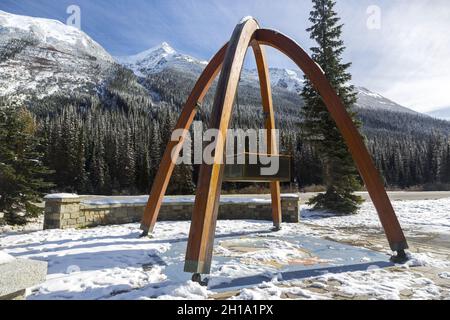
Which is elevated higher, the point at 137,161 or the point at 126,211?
the point at 137,161

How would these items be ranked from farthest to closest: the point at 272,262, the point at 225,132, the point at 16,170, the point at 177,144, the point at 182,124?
the point at 16,170, the point at 177,144, the point at 182,124, the point at 272,262, the point at 225,132

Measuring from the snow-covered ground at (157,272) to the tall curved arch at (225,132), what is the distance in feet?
1.75

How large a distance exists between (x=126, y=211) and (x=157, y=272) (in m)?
6.32

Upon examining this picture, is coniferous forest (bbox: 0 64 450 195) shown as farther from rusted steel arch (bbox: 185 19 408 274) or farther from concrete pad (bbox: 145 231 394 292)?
rusted steel arch (bbox: 185 19 408 274)

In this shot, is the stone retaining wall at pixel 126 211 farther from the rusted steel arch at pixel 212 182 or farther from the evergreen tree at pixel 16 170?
the rusted steel arch at pixel 212 182

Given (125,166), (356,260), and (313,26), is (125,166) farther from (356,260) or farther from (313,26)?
(356,260)

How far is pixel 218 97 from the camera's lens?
5598 mm

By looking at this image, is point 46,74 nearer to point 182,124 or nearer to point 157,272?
point 182,124

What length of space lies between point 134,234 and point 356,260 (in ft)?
18.5

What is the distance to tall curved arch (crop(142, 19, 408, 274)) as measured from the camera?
4.91 m

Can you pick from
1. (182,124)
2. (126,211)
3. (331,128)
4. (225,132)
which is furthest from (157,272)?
(331,128)

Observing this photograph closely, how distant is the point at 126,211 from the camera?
36.8 feet

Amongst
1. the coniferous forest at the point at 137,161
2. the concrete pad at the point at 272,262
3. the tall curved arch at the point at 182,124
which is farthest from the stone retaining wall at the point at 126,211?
the coniferous forest at the point at 137,161

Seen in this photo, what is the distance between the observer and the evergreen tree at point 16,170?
13828 millimetres
